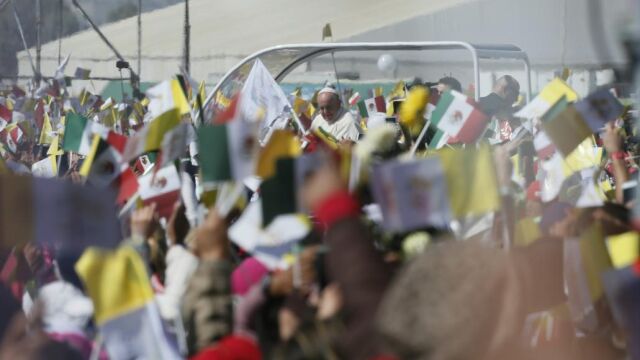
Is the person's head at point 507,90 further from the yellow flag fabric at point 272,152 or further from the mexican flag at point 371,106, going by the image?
the yellow flag fabric at point 272,152

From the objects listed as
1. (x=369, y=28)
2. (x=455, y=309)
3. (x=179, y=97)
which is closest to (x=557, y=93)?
(x=179, y=97)

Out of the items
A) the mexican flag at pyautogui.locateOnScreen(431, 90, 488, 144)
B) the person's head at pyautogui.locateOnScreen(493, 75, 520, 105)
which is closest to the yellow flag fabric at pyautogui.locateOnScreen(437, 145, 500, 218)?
the mexican flag at pyautogui.locateOnScreen(431, 90, 488, 144)

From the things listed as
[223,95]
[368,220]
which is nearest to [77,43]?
[223,95]

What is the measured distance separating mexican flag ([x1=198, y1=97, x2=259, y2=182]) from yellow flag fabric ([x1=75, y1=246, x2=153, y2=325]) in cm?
34

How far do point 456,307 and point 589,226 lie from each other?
54.9 inches

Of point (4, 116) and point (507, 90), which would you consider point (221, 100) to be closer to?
point (507, 90)

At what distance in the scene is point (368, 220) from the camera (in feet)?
12.2

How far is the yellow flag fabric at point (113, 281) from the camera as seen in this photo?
10.9 ft

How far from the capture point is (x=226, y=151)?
11.7 feet

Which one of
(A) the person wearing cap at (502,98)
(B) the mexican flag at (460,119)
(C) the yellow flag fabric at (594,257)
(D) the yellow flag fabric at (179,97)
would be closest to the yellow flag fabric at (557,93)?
(B) the mexican flag at (460,119)

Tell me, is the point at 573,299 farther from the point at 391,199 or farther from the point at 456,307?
the point at 456,307

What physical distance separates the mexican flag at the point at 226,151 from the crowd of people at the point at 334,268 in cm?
2

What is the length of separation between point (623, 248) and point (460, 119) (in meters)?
1.63

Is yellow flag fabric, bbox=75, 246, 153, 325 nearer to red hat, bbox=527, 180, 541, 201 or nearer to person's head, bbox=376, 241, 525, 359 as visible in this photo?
person's head, bbox=376, 241, 525, 359
